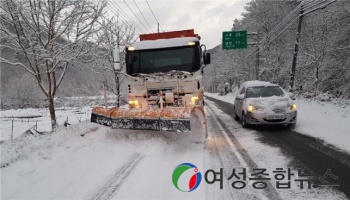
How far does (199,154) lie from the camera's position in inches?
266

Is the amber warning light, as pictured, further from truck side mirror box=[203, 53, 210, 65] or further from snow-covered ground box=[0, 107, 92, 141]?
snow-covered ground box=[0, 107, 92, 141]

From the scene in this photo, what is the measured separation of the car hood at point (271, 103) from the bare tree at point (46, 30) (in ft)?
22.1

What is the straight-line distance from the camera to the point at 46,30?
10.6 metres

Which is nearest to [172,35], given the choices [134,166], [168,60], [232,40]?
[168,60]

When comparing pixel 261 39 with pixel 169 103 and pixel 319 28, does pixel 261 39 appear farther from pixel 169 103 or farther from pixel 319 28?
pixel 169 103

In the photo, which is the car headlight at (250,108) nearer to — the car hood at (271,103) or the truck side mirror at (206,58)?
the car hood at (271,103)

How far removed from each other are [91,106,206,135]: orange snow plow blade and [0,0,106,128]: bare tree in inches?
144

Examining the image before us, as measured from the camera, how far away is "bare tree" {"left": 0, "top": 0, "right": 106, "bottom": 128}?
960cm

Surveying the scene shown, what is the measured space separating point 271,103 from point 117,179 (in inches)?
275

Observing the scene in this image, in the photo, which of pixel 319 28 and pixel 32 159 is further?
pixel 319 28

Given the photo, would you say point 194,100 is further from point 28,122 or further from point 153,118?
point 28,122

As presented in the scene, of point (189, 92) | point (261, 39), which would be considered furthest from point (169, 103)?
point (261, 39)

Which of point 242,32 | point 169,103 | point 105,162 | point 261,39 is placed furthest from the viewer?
point 261,39

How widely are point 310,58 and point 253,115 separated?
55.8 feet
